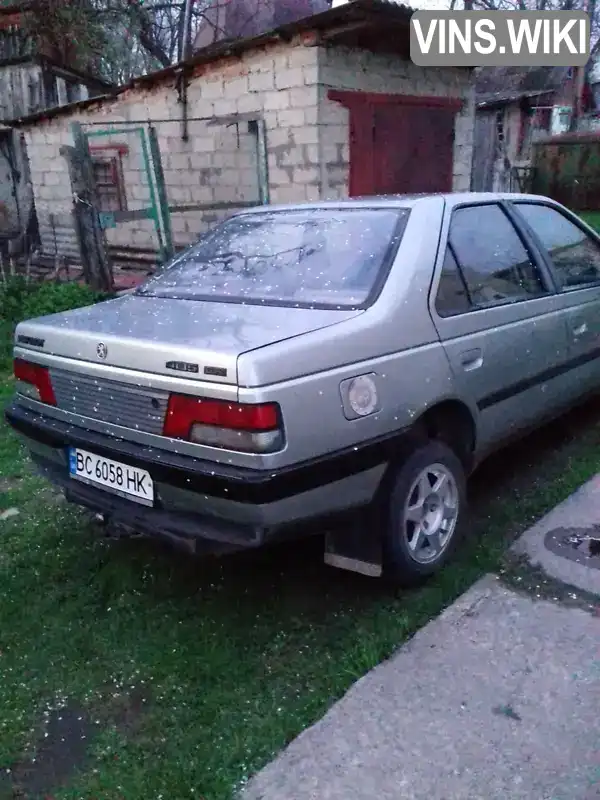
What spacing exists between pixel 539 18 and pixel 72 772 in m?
11.9

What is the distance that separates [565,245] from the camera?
4207 millimetres

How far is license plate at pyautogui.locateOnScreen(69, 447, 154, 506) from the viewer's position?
2670 mm

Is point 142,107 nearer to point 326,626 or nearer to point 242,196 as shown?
point 242,196

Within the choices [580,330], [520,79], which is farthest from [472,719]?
[520,79]

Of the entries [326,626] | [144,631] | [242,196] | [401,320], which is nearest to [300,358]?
[401,320]

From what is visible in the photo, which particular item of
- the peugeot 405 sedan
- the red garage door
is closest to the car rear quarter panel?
the peugeot 405 sedan

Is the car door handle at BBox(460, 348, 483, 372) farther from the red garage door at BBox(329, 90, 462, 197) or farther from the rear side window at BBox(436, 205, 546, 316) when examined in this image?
the red garage door at BBox(329, 90, 462, 197)

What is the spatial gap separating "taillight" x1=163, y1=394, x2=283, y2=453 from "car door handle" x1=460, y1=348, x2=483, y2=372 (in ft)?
3.55

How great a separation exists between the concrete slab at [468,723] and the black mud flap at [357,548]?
1.03 ft

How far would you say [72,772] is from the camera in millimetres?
2273

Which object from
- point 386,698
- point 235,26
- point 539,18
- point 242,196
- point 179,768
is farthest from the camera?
point 235,26

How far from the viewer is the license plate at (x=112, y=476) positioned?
2.67 metres

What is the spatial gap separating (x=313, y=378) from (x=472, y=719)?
47.2 inches

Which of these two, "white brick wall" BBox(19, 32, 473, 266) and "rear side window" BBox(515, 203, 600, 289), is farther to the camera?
"white brick wall" BBox(19, 32, 473, 266)
